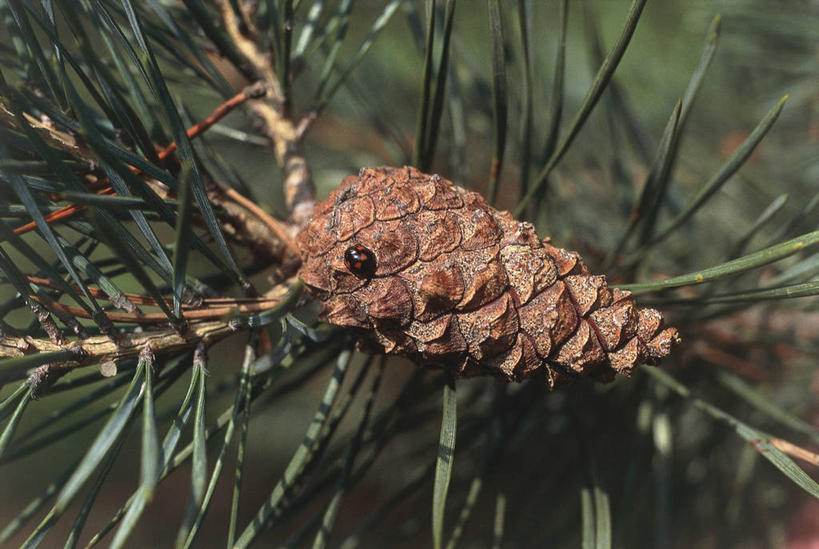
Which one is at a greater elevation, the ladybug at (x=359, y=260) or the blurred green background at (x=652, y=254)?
the blurred green background at (x=652, y=254)

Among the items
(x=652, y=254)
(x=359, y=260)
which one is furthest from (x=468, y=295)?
(x=652, y=254)

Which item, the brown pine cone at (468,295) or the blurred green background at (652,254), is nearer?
the brown pine cone at (468,295)

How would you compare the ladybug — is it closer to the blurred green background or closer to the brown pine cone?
the brown pine cone

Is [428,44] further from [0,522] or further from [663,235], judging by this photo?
[0,522]

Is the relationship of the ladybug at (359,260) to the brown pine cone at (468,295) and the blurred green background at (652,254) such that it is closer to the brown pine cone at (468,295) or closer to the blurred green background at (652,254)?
the brown pine cone at (468,295)

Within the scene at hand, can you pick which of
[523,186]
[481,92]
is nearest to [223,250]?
[523,186]

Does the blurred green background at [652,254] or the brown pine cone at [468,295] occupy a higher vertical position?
the blurred green background at [652,254]

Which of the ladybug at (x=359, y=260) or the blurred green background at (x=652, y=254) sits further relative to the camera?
the blurred green background at (x=652, y=254)

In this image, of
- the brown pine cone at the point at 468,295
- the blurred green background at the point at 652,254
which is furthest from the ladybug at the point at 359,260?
the blurred green background at the point at 652,254
